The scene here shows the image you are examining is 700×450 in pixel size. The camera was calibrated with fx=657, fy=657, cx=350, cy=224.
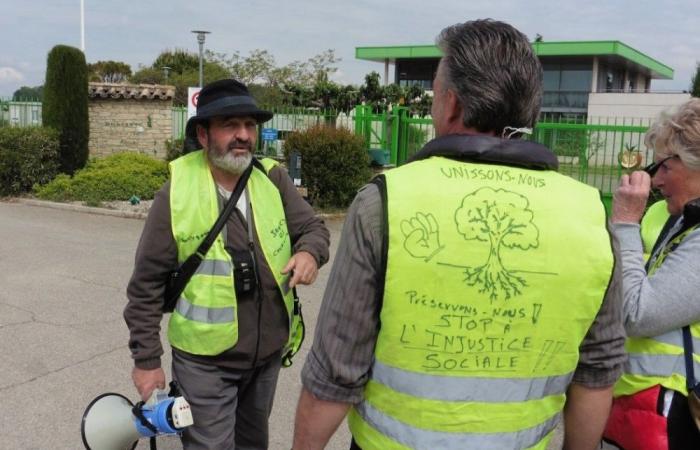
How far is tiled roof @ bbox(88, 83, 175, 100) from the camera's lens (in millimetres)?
15109

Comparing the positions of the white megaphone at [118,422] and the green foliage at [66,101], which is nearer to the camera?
the white megaphone at [118,422]

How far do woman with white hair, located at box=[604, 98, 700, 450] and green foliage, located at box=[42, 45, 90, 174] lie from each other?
13.7 m

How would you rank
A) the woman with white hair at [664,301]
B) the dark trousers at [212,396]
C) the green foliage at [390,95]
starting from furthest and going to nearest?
the green foliage at [390,95]
the dark trousers at [212,396]
the woman with white hair at [664,301]

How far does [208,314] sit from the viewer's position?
244 centimetres

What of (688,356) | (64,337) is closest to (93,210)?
(64,337)

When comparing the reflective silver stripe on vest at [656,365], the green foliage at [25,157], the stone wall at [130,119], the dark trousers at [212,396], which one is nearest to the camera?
the reflective silver stripe on vest at [656,365]

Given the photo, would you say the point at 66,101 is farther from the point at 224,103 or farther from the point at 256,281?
the point at 256,281

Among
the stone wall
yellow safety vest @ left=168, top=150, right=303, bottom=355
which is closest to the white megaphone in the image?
yellow safety vest @ left=168, top=150, right=303, bottom=355

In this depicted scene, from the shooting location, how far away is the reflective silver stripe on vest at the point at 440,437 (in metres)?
1.44

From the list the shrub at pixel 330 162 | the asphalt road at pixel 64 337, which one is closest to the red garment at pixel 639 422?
the asphalt road at pixel 64 337

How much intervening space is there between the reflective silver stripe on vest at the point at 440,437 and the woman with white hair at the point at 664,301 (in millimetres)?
510

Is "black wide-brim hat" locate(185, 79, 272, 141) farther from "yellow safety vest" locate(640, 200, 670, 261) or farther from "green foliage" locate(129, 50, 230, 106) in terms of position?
"green foliage" locate(129, 50, 230, 106)

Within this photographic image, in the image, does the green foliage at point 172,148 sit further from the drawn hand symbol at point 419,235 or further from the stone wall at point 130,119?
the drawn hand symbol at point 419,235

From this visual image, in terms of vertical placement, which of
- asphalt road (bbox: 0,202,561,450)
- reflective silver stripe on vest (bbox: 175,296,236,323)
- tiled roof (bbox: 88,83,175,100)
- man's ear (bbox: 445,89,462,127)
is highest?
tiled roof (bbox: 88,83,175,100)
